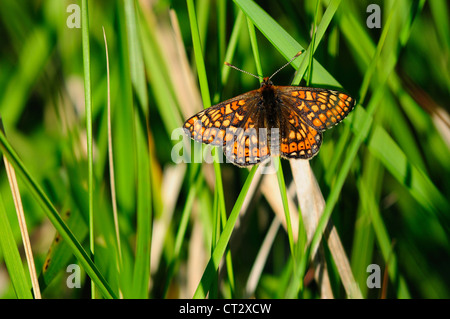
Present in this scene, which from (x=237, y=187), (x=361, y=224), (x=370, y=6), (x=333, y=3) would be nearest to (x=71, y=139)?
(x=237, y=187)

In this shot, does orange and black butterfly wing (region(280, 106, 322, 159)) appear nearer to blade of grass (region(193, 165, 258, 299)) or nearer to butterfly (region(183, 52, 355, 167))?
butterfly (region(183, 52, 355, 167))

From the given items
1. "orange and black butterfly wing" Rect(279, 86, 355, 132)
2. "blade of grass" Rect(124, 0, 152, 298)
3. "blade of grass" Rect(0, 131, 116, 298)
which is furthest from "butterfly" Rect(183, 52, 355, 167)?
"blade of grass" Rect(0, 131, 116, 298)

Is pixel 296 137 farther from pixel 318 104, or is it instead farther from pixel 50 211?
pixel 50 211

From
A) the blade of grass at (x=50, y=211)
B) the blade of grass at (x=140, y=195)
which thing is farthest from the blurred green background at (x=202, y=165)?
the blade of grass at (x=50, y=211)

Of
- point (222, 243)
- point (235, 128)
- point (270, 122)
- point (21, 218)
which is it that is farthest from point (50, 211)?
point (270, 122)
